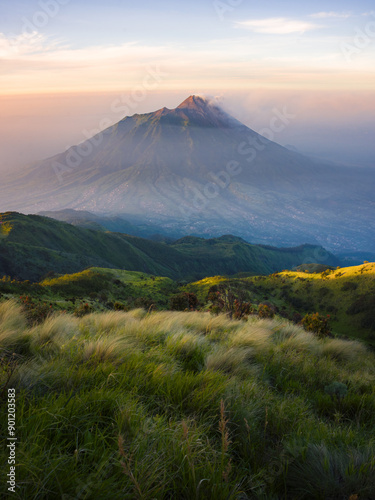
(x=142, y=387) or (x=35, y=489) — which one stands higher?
(x=35, y=489)

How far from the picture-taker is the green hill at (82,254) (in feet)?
258

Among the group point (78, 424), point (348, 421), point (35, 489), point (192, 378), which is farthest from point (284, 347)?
point (35, 489)

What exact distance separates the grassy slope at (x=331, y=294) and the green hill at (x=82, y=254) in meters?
44.7

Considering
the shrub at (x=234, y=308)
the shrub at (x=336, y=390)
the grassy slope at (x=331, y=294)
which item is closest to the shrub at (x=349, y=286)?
the grassy slope at (x=331, y=294)

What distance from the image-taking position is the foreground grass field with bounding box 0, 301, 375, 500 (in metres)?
1.72

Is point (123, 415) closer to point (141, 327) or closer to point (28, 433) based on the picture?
point (28, 433)

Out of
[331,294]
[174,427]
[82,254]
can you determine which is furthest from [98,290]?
[82,254]

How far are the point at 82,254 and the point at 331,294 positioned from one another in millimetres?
94947

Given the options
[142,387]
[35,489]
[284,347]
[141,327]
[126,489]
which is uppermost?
[35,489]

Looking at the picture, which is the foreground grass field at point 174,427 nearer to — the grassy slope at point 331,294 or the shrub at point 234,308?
the shrub at point 234,308

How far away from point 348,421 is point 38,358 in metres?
3.42

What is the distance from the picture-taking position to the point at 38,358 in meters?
3.38

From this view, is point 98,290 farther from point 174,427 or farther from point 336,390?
point 174,427

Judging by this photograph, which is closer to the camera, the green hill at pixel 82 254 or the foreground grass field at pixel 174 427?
the foreground grass field at pixel 174 427
